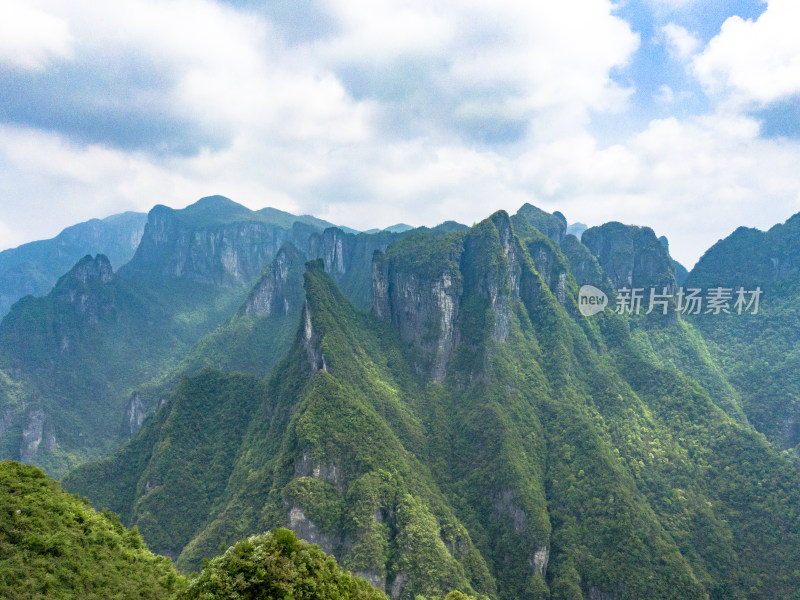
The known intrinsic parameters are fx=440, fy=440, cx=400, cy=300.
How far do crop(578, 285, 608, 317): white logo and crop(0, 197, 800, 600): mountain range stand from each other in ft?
3.62

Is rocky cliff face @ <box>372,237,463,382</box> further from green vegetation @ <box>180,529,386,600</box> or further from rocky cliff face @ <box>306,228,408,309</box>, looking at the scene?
green vegetation @ <box>180,529,386,600</box>

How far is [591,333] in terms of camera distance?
97250mm

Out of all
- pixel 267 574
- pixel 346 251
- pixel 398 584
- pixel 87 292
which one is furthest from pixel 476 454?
pixel 87 292

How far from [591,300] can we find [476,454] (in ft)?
181

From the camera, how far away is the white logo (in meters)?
104

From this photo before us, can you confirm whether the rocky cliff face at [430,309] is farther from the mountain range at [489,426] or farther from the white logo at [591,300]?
the white logo at [591,300]

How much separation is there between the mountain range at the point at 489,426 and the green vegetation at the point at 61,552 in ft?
79.3

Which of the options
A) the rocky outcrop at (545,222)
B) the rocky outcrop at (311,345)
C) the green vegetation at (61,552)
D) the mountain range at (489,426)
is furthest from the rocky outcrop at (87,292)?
the green vegetation at (61,552)

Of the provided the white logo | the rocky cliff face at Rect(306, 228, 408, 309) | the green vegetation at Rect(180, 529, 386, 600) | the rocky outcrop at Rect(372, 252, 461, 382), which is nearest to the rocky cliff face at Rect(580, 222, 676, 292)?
the white logo

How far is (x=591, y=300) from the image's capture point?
108 metres

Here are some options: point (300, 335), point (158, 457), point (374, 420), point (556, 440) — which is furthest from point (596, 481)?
point (158, 457)

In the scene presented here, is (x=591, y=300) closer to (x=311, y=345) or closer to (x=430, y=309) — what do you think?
(x=430, y=309)

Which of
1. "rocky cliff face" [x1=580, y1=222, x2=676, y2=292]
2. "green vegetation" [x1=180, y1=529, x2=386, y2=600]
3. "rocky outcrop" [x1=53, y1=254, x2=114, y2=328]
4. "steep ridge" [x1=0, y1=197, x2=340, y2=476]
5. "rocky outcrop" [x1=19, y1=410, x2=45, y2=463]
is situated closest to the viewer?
"green vegetation" [x1=180, y1=529, x2=386, y2=600]

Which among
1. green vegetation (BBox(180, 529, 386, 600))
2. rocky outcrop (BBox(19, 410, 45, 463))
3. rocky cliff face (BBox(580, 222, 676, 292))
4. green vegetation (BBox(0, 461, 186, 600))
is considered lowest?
rocky outcrop (BBox(19, 410, 45, 463))
